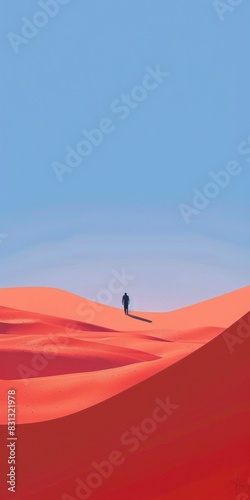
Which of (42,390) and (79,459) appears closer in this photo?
(79,459)

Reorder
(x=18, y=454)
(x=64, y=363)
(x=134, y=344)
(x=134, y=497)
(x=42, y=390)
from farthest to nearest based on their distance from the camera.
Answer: (x=134, y=344) < (x=64, y=363) < (x=42, y=390) < (x=18, y=454) < (x=134, y=497)

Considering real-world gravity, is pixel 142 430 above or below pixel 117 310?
below

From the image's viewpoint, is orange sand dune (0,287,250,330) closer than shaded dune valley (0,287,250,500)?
No

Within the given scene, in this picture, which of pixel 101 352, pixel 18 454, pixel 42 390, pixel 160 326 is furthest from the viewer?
pixel 160 326

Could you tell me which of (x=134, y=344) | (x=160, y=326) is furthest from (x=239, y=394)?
(x=160, y=326)

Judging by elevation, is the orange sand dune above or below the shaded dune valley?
above

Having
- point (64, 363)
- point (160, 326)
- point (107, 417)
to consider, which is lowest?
point (107, 417)

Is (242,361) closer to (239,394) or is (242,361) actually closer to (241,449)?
(239,394)

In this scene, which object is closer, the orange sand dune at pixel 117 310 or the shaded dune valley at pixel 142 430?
the shaded dune valley at pixel 142 430

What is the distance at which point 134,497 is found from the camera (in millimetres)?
8797

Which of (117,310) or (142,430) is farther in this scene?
(117,310)

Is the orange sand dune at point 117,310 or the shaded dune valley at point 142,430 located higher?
the orange sand dune at point 117,310

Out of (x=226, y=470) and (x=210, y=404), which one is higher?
(x=210, y=404)

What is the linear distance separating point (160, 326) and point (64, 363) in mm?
7358
